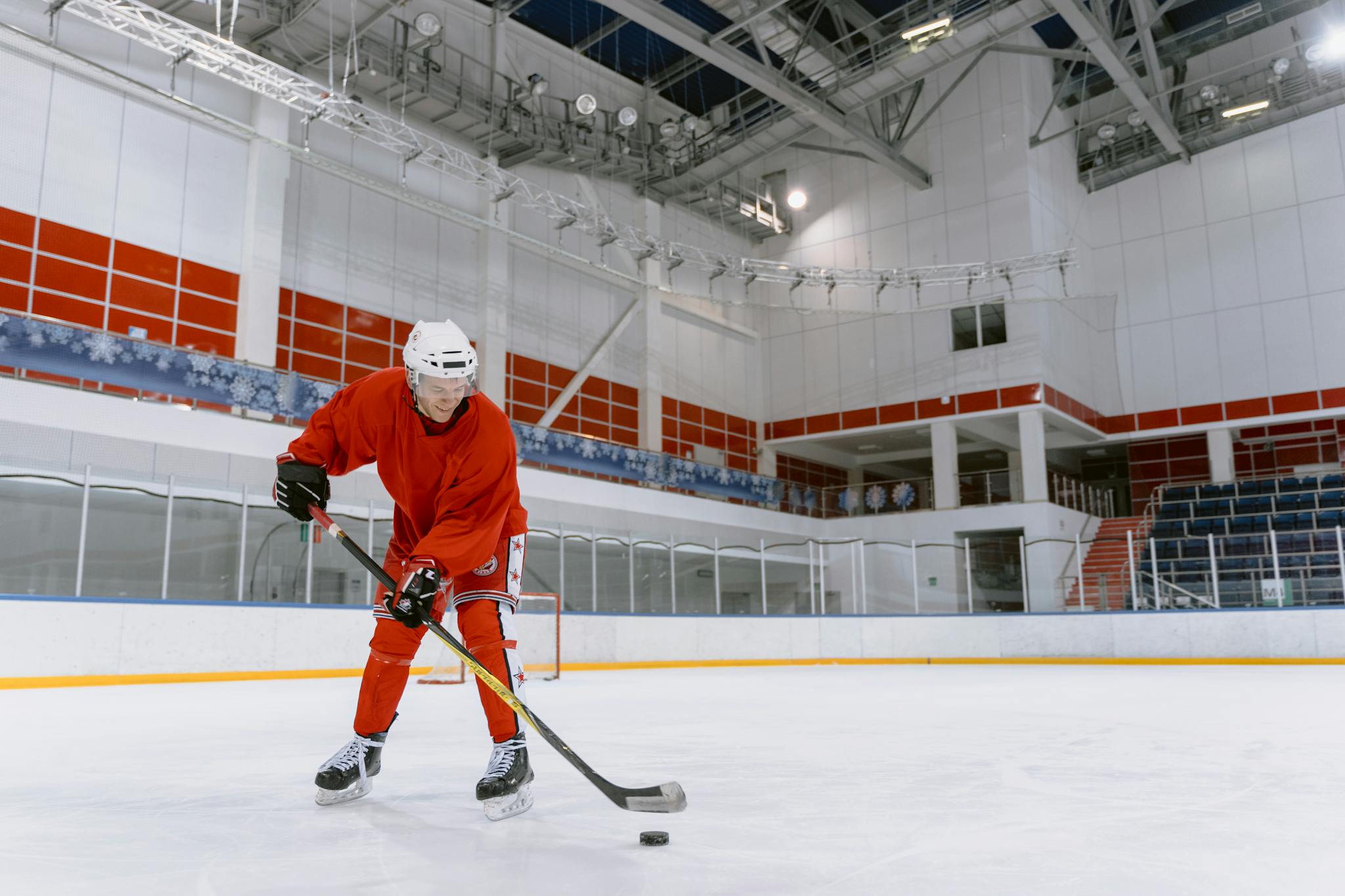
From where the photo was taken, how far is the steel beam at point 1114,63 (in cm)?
1859

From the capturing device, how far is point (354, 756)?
3158mm

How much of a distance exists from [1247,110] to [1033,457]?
31.6 feet

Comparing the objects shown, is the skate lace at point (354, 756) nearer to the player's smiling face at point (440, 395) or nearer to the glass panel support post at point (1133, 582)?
the player's smiling face at point (440, 395)

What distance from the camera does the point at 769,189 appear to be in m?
28.8

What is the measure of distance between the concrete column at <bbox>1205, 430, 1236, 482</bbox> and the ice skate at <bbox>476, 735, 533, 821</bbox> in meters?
26.8

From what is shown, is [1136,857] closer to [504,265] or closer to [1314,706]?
[1314,706]

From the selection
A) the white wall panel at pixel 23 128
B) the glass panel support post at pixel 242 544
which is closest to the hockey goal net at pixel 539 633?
the glass panel support post at pixel 242 544

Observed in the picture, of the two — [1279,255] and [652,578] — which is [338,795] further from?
[1279,255]

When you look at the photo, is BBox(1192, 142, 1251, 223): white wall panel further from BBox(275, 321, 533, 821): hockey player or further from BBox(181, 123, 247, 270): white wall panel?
BBox(275, 321, 533, 821): hockey player

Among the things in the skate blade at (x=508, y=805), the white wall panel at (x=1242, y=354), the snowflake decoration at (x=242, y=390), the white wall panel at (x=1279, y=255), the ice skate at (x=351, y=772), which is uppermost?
the white wall panel at (x=1279, y=255)

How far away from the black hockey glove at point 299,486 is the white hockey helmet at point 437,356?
0.42m

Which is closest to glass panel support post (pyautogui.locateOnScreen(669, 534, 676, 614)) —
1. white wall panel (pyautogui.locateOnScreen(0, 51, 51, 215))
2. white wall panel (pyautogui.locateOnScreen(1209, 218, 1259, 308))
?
white wall panel (pyautogui.locateOnScreen(0, 51, 51, 215))

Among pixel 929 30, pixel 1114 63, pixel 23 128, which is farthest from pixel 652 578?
pixel 1114 63

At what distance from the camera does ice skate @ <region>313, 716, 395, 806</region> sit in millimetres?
3070
